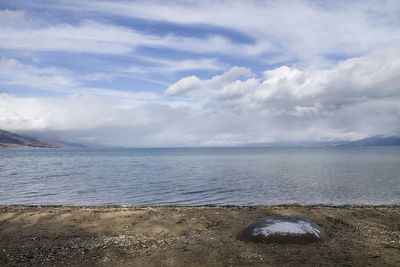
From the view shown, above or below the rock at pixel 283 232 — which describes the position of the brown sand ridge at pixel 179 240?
below

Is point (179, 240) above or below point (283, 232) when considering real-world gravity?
below

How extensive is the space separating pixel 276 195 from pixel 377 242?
14.7 meters

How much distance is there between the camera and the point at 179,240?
10883mm

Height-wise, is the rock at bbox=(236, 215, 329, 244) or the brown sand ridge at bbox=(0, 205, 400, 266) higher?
the rock at bbox=(236, 215, 329, 244)

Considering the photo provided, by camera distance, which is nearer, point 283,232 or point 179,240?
point 283,232

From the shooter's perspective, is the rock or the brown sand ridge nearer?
the brown sand ridge

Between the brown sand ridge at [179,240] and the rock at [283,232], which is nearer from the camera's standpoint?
the brown sand ridge at [179,240]

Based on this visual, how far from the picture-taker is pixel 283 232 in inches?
393

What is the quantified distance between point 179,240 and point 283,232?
4081mm

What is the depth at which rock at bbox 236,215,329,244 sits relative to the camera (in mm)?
9875

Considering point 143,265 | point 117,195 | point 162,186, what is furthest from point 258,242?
point 162,186

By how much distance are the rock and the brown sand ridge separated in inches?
10.9

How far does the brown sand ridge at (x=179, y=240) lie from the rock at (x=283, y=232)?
0.28m

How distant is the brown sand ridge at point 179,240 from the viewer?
8.85 meters
